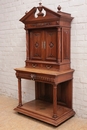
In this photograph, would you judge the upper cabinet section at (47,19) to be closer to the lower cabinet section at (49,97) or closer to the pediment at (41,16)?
the pediment at (41,16)

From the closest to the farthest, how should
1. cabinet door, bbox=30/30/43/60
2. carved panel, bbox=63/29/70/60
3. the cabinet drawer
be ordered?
the cabinet drawer → carved panel, bbox=63/29/70/60 → cabinet door, bbox=30/30/43/60

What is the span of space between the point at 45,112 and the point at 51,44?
101 cm

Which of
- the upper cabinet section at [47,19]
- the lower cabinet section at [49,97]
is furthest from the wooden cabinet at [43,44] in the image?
the lower cabinet section at [49,97]

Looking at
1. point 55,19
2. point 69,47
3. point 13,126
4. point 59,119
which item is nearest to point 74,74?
point 69,47

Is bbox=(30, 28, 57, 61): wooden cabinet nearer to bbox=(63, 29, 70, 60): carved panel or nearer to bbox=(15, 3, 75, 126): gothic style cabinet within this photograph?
bbox=(15, 3, 75, 126): gothic style cabinet

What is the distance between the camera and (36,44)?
279 cm

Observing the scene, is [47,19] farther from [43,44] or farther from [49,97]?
[49,97]

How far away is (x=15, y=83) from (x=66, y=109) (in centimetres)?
133

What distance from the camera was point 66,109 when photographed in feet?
8.98

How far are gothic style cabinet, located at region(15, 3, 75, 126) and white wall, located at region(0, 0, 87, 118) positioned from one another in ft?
0.35

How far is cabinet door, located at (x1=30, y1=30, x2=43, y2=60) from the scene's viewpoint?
2.74 metres

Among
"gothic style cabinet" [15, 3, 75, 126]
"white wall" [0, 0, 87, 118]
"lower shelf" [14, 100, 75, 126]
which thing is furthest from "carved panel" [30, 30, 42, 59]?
"lower shelf" [14, 100, 75, 126]

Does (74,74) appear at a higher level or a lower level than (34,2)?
lower

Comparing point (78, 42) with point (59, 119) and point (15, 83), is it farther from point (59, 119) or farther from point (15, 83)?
point (15, 83)
